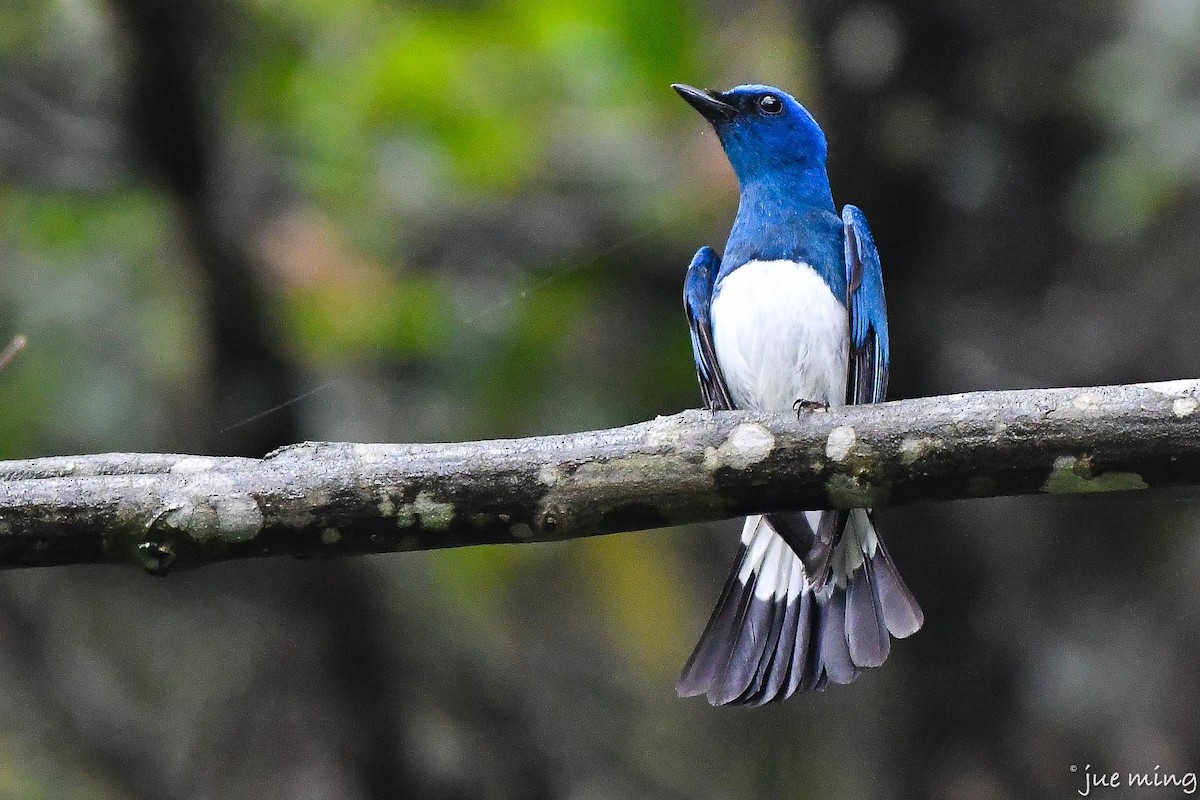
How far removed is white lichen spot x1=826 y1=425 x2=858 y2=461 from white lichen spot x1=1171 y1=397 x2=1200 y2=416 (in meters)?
0.54

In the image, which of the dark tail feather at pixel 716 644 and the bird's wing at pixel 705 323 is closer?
the dark tail feather at pixel 716 644

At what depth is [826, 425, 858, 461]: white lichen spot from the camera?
2391 millimetres

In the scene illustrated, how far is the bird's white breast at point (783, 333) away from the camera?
375 cm

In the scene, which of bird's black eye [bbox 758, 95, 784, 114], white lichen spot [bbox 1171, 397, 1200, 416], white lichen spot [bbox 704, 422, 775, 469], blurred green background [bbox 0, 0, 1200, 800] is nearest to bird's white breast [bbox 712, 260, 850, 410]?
bird's black eye [bbox 758, 95, 784, 114]

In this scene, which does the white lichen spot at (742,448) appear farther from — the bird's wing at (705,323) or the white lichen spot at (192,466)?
the bird's wing at (705,323)

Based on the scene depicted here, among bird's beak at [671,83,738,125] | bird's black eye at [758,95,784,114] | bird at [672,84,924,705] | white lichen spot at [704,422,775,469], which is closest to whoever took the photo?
white lichen spot at [704,422,775,469]

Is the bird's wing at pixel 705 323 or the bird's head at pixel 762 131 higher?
the bird's head at pixel 762 131

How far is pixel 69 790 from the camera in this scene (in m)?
5.50

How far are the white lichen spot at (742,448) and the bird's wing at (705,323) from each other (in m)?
1.46

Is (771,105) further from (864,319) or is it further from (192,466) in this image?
(192,466)

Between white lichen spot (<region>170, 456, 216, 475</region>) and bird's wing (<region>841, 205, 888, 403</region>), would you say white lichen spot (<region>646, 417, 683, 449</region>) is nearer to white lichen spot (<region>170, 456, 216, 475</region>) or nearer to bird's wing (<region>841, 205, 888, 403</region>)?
white lichen spot (<region>170, 456, 216, 475</region>)

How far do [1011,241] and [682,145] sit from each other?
4.49 ft

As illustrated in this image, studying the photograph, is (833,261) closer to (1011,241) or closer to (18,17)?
(1011,241)

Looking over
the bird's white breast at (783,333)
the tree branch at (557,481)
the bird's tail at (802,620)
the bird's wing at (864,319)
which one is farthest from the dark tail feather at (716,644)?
the tree branch at (557,481)
